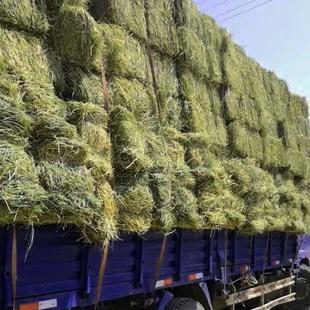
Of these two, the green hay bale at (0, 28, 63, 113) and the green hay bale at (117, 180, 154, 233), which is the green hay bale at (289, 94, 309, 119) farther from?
the green hay bale at (0, 28, 63, 113)

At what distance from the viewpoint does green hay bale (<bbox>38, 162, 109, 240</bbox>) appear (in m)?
4.54

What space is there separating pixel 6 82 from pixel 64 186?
0.92 metres

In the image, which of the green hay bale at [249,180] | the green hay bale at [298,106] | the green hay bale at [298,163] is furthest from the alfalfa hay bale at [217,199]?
the green hay bale at [298,106]

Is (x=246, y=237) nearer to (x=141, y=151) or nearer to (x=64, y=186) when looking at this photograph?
(x=141, y=151)

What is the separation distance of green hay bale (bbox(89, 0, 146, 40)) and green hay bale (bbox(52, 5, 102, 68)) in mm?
674

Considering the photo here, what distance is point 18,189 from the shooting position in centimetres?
422

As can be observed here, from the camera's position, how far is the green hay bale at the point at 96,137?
5.25 m

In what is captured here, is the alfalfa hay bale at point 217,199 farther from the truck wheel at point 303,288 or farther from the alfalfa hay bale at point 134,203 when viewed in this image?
the truck wheel at point 303,288

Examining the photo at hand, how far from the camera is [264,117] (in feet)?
34.0

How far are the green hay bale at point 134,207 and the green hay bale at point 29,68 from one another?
109 cm

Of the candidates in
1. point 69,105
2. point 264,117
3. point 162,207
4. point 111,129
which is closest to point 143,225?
point 162,207

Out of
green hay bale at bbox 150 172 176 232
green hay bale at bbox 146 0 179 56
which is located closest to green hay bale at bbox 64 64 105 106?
green hay bale at bbox 150 172 176 232

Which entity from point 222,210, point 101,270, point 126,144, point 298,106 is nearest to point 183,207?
point 222,210

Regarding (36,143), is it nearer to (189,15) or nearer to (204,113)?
(204,113)
